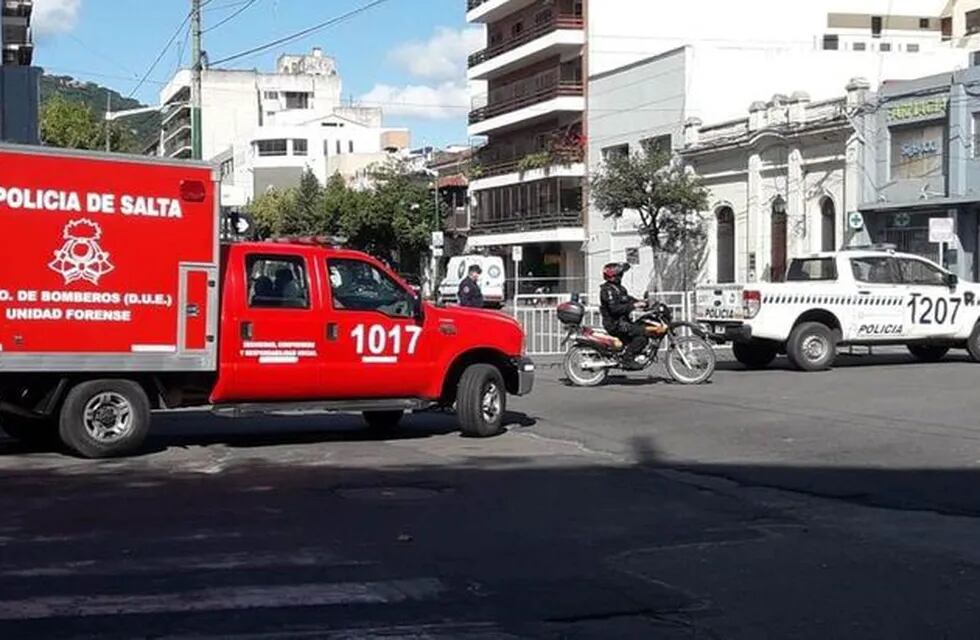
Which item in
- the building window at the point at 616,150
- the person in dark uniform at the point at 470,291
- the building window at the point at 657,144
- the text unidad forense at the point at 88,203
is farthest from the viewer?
the building window at the point at 616,150

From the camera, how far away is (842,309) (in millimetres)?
21719

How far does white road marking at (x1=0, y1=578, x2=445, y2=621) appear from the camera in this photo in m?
6.52

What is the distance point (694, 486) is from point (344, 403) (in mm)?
3967

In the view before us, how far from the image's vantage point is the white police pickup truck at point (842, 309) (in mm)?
21469

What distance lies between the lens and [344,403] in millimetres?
13227

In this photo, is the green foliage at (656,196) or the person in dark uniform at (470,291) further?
the green foliage at (656,196)

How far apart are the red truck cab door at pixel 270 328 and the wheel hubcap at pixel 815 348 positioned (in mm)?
10884

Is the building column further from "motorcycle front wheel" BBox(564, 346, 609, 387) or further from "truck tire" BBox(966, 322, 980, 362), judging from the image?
"motorcycle front wheel" BBox(564, 346, 609, 387)

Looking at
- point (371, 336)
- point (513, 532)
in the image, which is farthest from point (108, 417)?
point (513, 532)

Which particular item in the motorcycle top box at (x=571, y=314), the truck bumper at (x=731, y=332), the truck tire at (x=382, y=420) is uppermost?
the motorcycle top box at (x=571, y=314)

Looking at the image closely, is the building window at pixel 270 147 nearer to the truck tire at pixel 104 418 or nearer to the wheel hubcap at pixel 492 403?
the wheel hubcap at pixel 492 403

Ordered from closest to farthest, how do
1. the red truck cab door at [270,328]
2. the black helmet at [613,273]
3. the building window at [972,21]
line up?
the red truck cab door at [270,328] < the black helmet at [613,273] < the building window at [972,21]

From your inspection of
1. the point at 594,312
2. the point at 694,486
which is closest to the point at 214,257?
the point at 694,486

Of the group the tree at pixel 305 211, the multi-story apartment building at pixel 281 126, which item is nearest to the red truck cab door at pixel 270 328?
the tree at pixel 305 211
